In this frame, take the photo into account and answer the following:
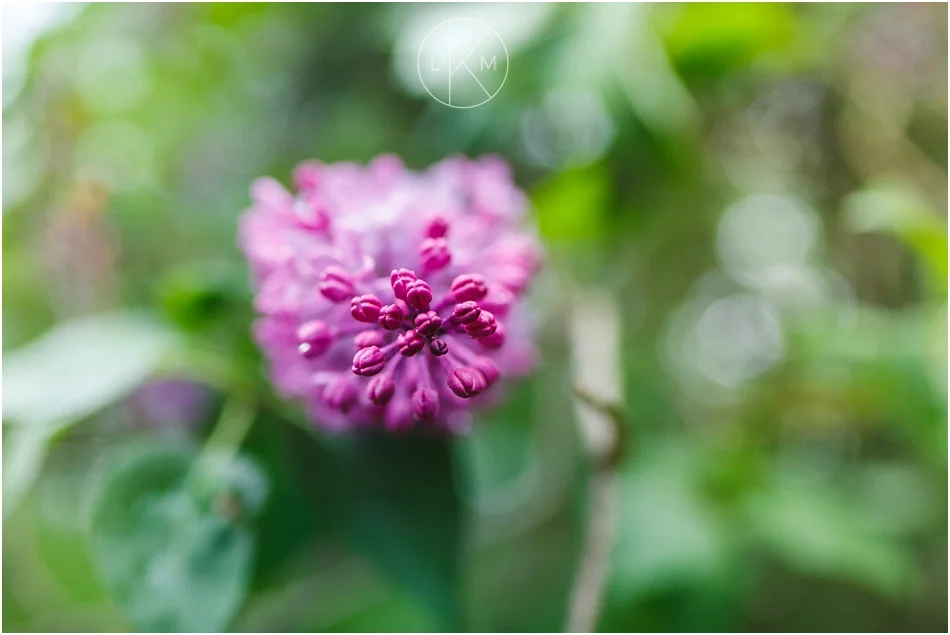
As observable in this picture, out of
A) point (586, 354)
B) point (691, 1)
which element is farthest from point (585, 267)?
point (691, 1)

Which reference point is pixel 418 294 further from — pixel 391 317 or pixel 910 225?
pixel 910 225

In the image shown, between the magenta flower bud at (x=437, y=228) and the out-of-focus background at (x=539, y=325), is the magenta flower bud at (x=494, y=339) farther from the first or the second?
the out-of-focus background at (x=539, y=325)

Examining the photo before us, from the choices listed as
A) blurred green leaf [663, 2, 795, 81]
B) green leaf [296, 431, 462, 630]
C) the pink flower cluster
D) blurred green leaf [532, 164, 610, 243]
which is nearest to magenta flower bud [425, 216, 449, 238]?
the pink flower cluster

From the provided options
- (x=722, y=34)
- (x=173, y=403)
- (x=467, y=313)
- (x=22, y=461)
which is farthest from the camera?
(x=722, y=34)

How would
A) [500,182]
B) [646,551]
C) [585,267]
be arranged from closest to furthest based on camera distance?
[500,182] → [646,551] → [585,267]

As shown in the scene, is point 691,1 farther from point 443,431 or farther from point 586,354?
point 443,431

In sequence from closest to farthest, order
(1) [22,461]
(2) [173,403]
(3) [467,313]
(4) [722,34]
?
(3) [467,313]
(1) [22,461]
(2) [173,403]
(4) [722,34]

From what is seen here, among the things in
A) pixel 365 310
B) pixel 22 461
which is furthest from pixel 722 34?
pixel 22 461
